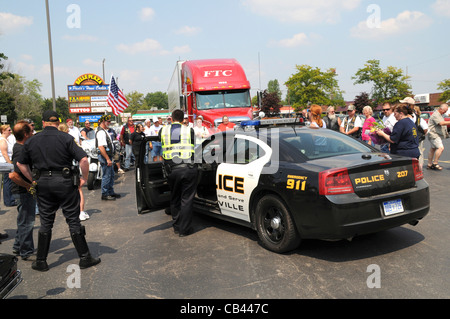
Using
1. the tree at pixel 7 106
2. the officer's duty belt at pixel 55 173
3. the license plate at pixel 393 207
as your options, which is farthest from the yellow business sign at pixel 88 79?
the tree at pixel 7 106

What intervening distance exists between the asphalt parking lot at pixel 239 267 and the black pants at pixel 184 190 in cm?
24

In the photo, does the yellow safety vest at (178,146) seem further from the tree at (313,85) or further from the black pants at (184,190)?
the tree at (313,85)

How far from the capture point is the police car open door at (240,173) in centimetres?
484

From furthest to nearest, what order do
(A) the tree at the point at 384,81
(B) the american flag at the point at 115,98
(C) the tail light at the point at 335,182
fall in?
(A) the tree at the point at 384,81
(B) the american flag at the point at 115,98
(C) the tail light at the point at 335,182

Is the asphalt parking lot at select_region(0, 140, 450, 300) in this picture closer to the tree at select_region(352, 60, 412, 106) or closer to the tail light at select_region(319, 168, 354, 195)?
the tail light at select_region(319, 168, 354, 195)

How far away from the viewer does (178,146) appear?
18.1 feet

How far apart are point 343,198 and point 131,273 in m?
2.45

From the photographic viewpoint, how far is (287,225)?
4312mm

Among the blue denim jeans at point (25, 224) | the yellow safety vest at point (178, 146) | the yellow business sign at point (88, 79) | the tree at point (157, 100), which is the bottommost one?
the blue denim jeans at point (25, 224)

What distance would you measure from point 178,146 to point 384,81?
50.5 meters

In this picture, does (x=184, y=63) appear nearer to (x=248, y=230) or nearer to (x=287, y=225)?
(x=248, y=230)

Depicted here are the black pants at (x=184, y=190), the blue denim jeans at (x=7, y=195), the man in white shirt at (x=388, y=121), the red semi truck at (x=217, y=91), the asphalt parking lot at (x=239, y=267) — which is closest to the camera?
the asphalt parking lot at (x=239, y=267)

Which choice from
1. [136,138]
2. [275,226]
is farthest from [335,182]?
[136,138]
